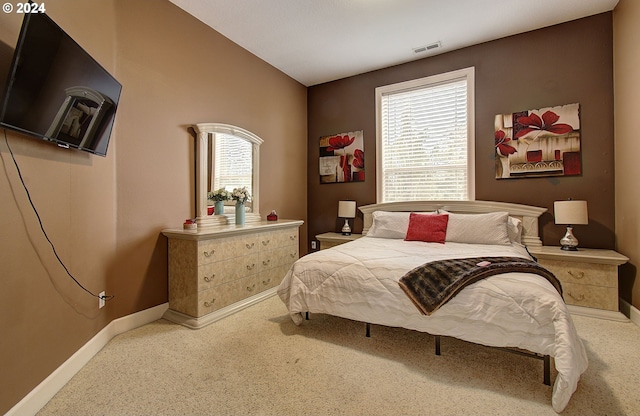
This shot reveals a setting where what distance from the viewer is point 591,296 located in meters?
2.74

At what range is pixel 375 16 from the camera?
3.09 m

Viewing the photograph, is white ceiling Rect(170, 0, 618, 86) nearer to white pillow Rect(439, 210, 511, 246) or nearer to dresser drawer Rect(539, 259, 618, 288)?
white pillow Rect(439, 210, 511, 246)

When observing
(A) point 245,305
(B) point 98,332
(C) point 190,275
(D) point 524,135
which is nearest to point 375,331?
(A) point 245,305

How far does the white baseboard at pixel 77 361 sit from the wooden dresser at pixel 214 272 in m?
0.18

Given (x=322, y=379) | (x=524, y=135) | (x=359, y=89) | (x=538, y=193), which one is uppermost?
(x=359, y=89)

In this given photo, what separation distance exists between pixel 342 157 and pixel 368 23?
1893 mm

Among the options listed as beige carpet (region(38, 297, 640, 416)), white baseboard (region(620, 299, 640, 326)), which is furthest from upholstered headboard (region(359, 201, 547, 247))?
beige carpet (region(38, 297, 640, 416))

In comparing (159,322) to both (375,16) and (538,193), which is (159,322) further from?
(538,193)

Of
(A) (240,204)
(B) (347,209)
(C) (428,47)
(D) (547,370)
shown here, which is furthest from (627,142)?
(A) (240,204)

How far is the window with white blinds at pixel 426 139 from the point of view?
377cm

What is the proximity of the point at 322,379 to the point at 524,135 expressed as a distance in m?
3.47

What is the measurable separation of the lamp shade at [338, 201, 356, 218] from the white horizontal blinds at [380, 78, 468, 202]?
483 millimetres

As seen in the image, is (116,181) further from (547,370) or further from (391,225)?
(547,370)

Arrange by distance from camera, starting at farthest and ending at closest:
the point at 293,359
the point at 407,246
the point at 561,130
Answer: the point at 561,130 < the point at 407,246 < the point at 293,359
